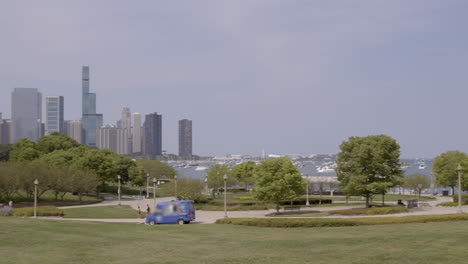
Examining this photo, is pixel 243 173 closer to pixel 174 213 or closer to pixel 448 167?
pixel 448 167

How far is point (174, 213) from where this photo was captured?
38.0m

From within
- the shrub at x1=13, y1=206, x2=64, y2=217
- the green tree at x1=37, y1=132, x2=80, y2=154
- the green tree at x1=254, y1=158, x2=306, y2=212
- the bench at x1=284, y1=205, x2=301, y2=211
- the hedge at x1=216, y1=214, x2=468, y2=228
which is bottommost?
the bench at x1=284, y1=205, x2=301, y2=211

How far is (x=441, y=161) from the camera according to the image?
77.4 meters

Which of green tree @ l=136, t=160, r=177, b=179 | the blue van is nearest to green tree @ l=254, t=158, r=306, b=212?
the blue van

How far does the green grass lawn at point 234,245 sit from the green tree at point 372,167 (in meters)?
21.0

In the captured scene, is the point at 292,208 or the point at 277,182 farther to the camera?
the point at 292,208

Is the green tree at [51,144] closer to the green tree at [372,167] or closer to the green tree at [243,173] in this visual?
the green tree at [243,173]

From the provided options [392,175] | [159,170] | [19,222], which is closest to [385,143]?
[392,175]

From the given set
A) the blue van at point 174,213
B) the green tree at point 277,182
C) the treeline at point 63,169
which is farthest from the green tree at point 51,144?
the blue van at point 174,213

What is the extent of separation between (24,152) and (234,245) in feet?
296

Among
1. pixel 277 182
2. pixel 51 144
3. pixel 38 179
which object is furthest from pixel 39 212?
pixel 51 144

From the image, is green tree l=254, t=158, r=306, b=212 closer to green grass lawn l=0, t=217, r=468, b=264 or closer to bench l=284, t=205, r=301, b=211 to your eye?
bench l=284, t=205, r=301, b=211

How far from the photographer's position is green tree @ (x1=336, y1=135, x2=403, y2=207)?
50594mm

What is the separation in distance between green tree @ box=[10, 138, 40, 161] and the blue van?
70685 mm
